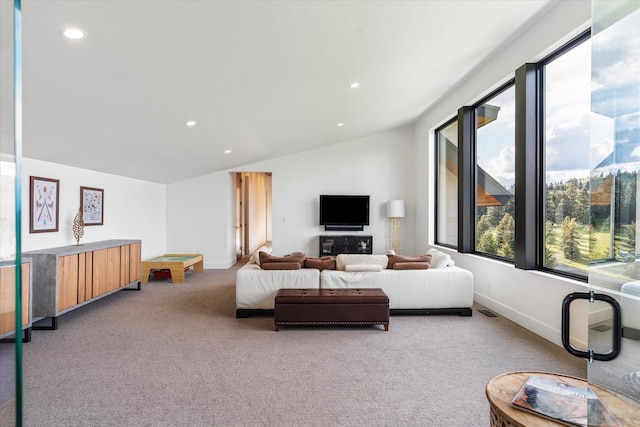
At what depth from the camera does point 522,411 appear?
1358 mm

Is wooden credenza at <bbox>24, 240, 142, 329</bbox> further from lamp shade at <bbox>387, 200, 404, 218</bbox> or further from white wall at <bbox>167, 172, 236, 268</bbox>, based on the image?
lamp shade at <bbox>387, 200, 404, 218</bbox>

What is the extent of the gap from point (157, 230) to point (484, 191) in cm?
654

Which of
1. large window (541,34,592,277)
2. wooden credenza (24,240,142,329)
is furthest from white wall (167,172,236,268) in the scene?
large window (541,34,592,277)

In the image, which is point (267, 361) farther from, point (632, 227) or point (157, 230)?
point (157, 230)

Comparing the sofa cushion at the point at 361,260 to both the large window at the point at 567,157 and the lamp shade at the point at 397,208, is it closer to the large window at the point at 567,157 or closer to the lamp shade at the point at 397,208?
the large window at the point at 567,157

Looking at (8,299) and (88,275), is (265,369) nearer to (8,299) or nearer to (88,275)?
(8,299)

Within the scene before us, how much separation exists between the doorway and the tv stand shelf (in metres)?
2.40

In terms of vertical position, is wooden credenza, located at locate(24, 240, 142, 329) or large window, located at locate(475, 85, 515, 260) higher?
large window, located at locate(475, 85, 515, 260)

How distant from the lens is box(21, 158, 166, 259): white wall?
4324 mm

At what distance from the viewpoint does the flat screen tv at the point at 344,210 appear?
816cm

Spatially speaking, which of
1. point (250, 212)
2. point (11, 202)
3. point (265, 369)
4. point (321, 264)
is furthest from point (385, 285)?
point (250, 212)

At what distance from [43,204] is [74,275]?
101 cm

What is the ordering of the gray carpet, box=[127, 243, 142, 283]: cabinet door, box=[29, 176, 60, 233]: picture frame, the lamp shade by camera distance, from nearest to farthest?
the gray carpet
box=[29, 176, 60, 233]: picture frame
box=[127, 243, 142, 283]: cabinet door
the lamp shade

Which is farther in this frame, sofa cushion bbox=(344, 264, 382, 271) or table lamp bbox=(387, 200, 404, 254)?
table lamp bbox=(387, 200, 404, 254)
